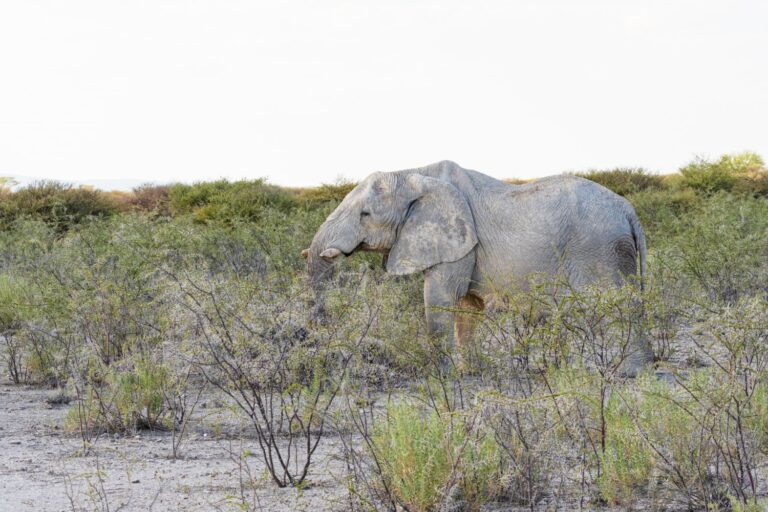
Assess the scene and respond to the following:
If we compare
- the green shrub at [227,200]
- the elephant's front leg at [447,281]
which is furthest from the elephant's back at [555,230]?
the green shrub at [227,200]

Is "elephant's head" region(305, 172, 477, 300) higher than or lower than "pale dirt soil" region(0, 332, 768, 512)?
higher

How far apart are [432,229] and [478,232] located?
359 millimetres

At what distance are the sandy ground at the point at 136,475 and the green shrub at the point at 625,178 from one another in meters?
21.8

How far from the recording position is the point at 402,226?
816cm

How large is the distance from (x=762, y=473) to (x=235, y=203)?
18.6 meters

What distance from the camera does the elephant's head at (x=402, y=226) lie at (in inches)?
315

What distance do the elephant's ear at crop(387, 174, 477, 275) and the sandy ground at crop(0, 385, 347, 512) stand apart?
2.41 metres

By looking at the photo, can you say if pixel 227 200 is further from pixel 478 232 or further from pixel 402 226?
pixel 478 232

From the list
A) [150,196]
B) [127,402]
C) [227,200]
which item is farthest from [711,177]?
[127,402]

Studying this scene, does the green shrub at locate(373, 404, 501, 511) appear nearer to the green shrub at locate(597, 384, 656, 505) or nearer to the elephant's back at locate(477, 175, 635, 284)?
the green shrub at locate(597, 384, 656, 505)

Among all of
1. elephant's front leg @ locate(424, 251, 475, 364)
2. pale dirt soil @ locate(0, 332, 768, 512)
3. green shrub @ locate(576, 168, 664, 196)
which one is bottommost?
pale dirt soil @ locate(0, 332, 768, 512)

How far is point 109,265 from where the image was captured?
29.5ft

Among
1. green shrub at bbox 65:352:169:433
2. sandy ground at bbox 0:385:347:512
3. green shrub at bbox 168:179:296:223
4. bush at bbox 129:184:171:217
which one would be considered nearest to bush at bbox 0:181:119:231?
green shrub at bbox 168:179:296:223

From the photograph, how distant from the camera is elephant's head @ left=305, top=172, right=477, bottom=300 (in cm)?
801
